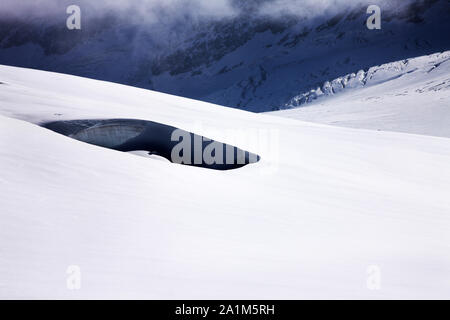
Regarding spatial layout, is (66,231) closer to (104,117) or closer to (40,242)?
(40,242)

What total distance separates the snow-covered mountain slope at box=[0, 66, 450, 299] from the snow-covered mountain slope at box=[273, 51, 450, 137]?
29.2 meters

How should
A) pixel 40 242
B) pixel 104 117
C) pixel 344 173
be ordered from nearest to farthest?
pixel 40 242
pixel 344 173
pixel 104 117

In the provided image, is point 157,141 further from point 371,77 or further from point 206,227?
Answer: point 371,77

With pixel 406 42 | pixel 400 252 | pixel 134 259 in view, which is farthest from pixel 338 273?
pixel 406 42

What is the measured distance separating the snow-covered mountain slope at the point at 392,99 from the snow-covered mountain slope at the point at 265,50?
39.0ft

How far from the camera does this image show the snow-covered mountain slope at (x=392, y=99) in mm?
39594

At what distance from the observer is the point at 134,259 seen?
4027 mm

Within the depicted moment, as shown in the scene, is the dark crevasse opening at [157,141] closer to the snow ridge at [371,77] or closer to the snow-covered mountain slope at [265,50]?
the snow ridge at [371,77]

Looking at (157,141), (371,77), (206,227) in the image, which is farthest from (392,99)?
(206,227)

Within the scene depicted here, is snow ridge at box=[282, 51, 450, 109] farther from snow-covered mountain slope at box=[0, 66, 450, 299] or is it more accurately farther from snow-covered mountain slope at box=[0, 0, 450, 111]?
snow-covered mountain slope at box=[0, 66, 450, 299]

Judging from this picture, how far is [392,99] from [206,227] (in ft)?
187

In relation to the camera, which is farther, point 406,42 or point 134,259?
point 406,42

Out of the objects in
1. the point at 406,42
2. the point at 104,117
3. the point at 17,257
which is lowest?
the point at 17,257

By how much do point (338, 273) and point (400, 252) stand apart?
108 cm
